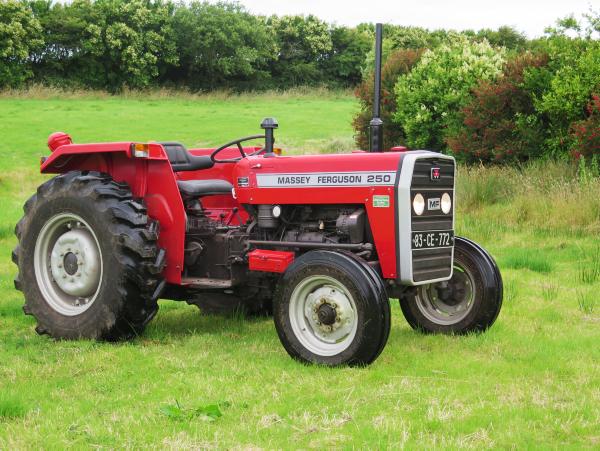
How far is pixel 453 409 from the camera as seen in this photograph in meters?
4.19

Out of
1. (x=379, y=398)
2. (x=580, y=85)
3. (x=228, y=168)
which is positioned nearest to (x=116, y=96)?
(x=580, y=85)

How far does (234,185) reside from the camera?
6.02 m

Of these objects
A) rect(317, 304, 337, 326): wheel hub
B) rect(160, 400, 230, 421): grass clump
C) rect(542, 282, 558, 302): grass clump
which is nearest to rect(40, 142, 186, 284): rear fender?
rect(317, 304, 337, 326): wheel hub

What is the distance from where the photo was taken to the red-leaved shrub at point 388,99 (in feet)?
53.1

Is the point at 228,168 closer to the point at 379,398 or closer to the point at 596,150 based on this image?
the point at 379,398

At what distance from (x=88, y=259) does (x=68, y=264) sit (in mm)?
233

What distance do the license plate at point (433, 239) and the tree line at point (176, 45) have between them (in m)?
24.7

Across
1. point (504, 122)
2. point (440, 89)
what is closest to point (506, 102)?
point (504, 122)

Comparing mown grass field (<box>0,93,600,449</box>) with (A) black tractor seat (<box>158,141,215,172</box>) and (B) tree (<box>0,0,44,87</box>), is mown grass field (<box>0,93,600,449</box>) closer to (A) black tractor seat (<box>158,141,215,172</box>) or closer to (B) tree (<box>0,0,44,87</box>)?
(A) black tractor seat (<box>158,141,215,172</box>)

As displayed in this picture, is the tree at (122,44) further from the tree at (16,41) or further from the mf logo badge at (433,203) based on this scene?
the mf logo badge at (433,203)

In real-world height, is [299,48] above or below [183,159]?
above

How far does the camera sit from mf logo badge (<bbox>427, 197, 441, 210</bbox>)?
548 centimetres

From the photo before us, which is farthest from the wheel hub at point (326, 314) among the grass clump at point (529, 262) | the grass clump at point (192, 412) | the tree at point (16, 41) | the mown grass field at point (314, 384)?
the tree at point (16, 41)

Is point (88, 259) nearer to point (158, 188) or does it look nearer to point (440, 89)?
point (158, 188)
